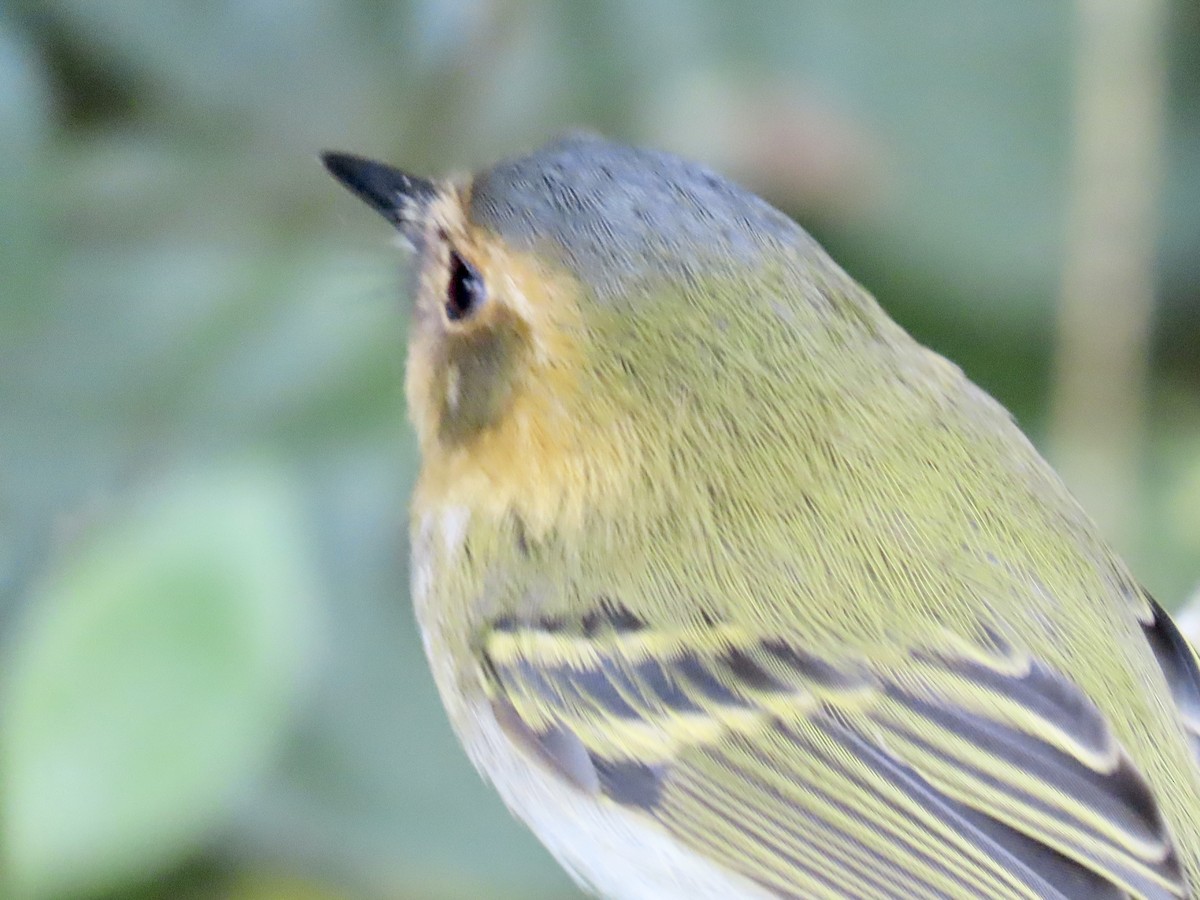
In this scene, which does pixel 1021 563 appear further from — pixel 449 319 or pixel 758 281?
pixel 449 319

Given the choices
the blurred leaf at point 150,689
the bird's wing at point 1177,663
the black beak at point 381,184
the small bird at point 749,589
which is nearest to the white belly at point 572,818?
the small bird at point 749,589

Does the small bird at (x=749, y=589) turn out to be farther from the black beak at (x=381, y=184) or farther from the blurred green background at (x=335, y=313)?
the blurred green background at (x=335, y=313)

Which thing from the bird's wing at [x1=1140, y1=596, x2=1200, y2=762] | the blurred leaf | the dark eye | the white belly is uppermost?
the dark eye

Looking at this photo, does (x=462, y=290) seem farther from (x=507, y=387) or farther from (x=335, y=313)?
(x=335, y=313)

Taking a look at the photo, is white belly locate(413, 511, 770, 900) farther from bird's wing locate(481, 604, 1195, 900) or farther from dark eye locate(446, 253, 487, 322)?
dark eye locate(446, 253, 487, 322)

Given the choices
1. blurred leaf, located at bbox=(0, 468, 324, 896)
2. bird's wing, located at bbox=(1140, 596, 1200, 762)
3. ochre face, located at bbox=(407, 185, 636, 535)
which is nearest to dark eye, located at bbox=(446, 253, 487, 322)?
ochre face, located at bbox=(407, 185, 636, 535)

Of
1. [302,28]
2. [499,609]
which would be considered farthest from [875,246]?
[499,609]

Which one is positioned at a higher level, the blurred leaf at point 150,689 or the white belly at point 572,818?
the blurred leaf at point 150,689

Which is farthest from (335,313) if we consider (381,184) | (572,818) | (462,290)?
(572,818)
